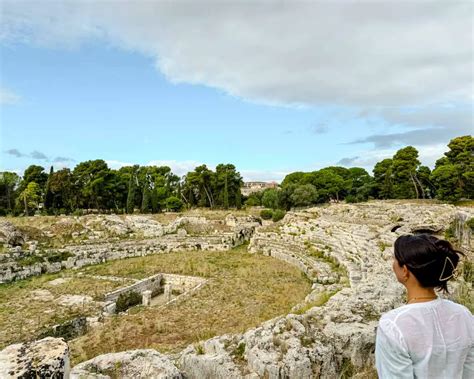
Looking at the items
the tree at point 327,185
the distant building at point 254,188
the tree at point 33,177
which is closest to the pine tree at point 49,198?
the tree at point 33,177

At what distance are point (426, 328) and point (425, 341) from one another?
7cm

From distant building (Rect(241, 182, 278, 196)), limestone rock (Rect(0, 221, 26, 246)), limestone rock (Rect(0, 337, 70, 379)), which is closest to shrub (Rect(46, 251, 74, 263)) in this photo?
limestone rock (Rect(0, 221, 26, 246))

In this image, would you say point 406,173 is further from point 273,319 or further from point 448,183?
point 273,319

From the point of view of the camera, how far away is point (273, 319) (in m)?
6.05

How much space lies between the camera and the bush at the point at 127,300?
13.0 metres

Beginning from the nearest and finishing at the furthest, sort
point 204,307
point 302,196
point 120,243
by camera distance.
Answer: point 204,307 → point 120,243 → point 302,196

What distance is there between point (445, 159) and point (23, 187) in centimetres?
5934

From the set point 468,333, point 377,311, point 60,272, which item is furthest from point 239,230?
point 468,333

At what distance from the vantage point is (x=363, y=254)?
14711 millimetres

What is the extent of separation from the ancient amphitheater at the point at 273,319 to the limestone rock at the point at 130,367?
12mm

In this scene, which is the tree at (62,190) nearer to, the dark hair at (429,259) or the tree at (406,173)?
the tree at (406,173)

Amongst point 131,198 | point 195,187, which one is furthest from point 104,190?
point 195,187

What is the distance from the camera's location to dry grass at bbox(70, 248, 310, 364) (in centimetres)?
926

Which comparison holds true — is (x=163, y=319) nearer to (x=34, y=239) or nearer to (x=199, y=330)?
(x=199, y=330)
